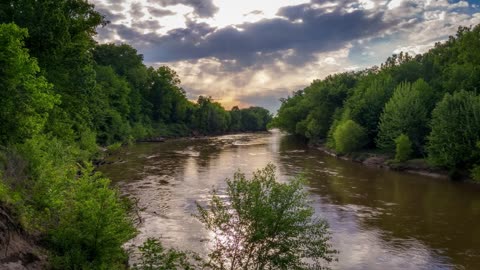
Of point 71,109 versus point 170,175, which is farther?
point 170,175

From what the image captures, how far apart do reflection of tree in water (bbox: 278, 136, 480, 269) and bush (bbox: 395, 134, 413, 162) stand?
139 inches

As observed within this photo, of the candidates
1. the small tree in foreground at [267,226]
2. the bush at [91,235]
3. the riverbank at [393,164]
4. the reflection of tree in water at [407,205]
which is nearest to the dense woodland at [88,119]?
the bush at [91,235]

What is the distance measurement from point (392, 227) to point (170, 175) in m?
28.0

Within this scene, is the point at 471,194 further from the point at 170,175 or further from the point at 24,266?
the point at 24,266

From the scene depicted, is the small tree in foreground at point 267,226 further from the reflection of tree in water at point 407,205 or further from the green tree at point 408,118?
the green tree at point 408,118

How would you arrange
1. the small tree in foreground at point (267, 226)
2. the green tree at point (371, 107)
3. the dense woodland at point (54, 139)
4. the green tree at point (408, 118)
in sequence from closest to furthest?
the dense woodland at point (54, 139)
the small tree in foreground at point (267, 226)
the green tree at point (408, 118)
the green tree at point (371, 107)

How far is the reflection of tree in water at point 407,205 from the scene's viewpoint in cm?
2569

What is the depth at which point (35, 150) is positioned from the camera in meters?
22.2

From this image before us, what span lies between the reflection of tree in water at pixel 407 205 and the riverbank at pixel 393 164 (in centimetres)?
206

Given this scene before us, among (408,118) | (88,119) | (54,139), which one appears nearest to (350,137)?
(408,118)

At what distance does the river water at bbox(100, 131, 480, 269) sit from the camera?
23.4 metres

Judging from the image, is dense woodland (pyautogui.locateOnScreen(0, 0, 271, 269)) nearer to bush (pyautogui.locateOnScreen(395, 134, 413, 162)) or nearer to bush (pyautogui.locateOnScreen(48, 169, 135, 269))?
bush (pyautogui.locateOnScreen(48, 169, 135, 269))

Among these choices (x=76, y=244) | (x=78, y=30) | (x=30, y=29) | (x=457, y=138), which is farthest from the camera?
(x=457, y=138)

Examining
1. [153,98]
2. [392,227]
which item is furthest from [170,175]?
[153,98]
